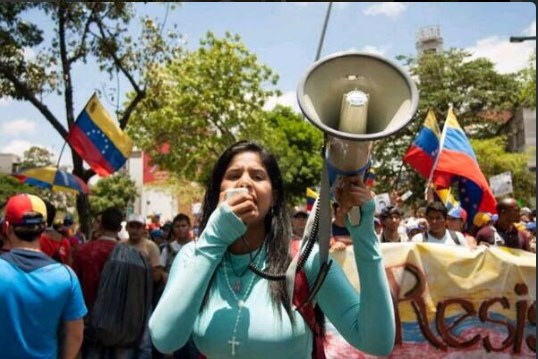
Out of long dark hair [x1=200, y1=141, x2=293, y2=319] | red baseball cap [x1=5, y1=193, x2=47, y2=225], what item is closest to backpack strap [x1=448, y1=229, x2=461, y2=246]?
red baseball cap [x1=5, y1=193, x2=47, y2=225]

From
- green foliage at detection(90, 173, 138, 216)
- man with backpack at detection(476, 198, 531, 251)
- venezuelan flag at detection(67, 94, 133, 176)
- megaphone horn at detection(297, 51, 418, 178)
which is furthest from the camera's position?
green foliage at detection(90, 173, 138, 216)

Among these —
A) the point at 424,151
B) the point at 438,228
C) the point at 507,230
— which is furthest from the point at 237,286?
the point at 424,151

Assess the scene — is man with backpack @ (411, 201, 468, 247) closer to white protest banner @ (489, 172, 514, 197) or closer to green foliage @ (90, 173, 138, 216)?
white protest banner @ (489, 172, 514, 197)

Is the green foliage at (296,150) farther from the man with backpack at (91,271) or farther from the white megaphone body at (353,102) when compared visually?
the white megaphone body at (353,102)

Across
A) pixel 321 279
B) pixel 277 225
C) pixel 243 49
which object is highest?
pixel 243 49

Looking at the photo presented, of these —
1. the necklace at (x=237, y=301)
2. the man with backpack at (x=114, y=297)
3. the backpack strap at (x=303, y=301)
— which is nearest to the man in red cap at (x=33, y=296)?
the man with backpack at (x=114, y=297)

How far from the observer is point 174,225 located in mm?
6977

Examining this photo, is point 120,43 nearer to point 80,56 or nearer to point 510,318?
point 80,56

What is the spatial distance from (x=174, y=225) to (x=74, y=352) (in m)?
3.68

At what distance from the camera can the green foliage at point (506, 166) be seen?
33844 millimetres

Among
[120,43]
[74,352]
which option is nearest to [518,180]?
[120,43]

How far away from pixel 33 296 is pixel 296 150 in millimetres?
35237

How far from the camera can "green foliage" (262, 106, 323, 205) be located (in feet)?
117

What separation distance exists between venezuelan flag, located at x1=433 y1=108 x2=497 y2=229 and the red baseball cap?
549cm
